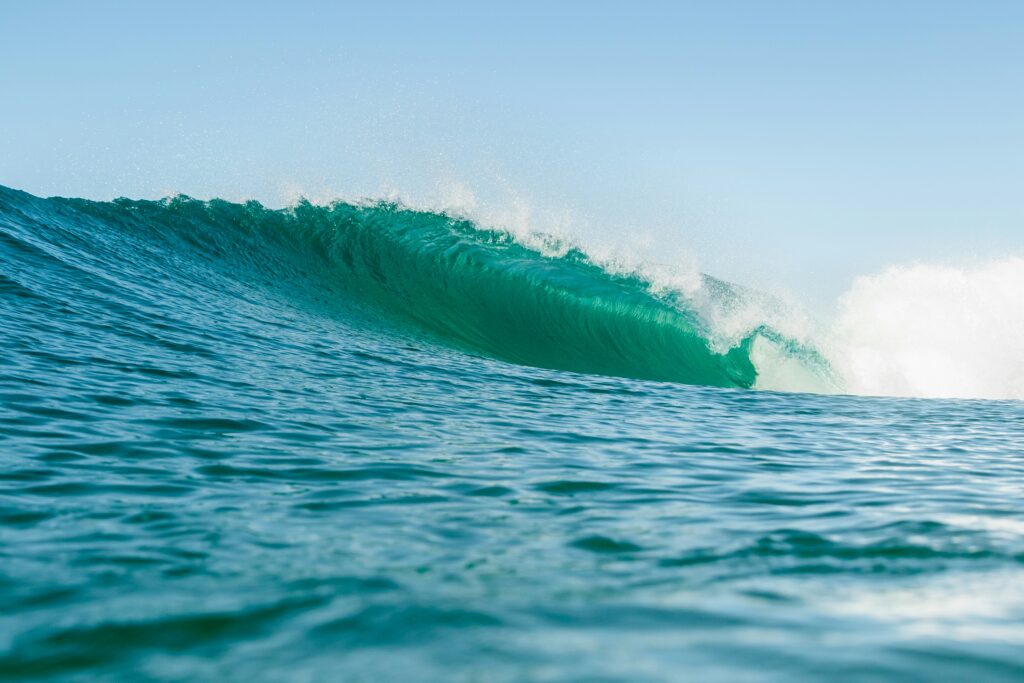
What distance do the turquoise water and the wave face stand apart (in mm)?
2676

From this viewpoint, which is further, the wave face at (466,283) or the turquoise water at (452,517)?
the wave face at (466,283)

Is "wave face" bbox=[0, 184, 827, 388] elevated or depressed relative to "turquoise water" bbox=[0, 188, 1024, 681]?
elevated

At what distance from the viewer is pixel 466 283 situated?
1342cm

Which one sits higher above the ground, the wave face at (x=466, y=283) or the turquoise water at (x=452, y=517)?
the wave face at (x=466, y=283)

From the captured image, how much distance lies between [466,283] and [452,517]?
10.2 meters

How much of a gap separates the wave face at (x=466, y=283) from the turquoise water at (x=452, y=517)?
2676 mm

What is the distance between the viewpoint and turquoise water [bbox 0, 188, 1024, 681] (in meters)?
2.00

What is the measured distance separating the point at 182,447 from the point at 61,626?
2.28 metres

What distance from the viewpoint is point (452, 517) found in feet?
11.0

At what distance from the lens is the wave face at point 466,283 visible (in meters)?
12.0

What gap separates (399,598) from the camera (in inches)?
93.7

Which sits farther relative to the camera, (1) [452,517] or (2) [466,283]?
(2) [466,283]

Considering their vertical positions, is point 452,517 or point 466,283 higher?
point 466,283

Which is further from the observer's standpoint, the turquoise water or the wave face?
the wave face
